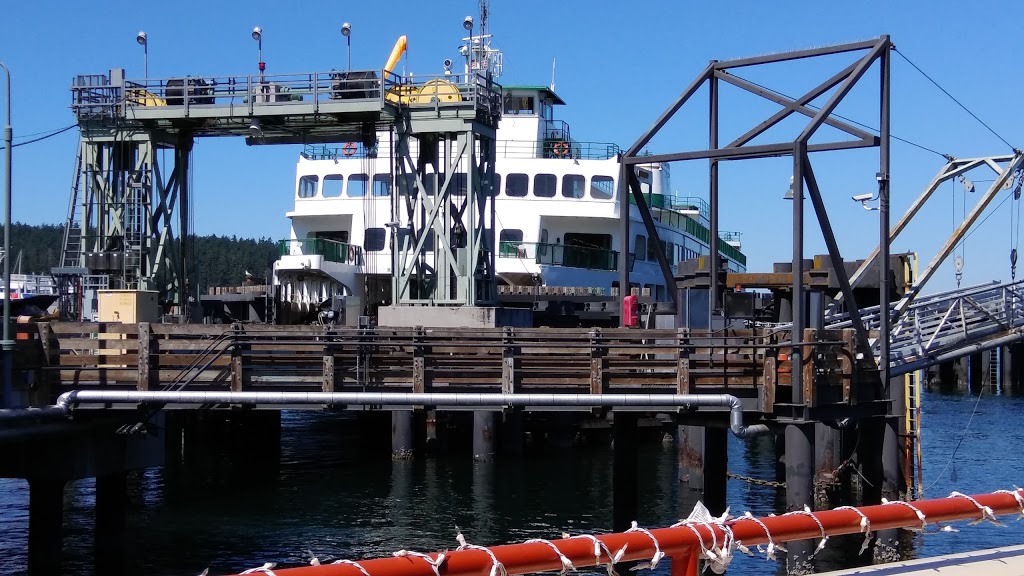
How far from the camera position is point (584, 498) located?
2561 cm

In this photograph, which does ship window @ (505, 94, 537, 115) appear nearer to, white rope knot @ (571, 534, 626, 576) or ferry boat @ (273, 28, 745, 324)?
ferry boat @ (273, 28, 745, 324)

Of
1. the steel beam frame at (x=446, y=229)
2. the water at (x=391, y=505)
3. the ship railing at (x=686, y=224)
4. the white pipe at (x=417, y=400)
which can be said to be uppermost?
the ship railing at (x=686, y=224)

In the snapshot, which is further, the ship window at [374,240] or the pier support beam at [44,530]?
the ship window at [374,240]

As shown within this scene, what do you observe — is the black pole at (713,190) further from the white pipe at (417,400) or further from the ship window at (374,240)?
the ship window at (374,240)

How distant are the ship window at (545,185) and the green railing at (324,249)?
7.36 metres

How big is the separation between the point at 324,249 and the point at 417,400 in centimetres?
2532

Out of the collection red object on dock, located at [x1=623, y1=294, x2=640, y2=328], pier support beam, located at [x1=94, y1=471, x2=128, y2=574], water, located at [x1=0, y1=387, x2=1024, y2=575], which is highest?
red object on dock, located at [x1=623, y1=294, x2=640, y2=328]

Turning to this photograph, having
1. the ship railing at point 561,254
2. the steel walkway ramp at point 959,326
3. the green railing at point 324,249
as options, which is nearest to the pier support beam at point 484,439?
the steel walkway ramp at point 959,326

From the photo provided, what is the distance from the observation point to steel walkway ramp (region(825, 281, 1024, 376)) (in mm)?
22938

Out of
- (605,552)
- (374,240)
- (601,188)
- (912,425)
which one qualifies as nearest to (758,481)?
Answer: (912,425)

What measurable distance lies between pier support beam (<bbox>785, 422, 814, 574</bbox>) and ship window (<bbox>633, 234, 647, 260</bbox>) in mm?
33434

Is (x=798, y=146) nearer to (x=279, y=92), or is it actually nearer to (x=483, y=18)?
(x=279, y=92)

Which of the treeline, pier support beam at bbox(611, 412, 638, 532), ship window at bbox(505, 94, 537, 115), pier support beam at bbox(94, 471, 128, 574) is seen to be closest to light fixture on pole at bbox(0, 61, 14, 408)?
pier support beam at bbox(94, 471, 128, 574)

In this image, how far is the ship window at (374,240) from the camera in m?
43.9
